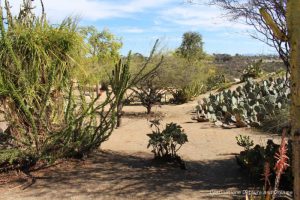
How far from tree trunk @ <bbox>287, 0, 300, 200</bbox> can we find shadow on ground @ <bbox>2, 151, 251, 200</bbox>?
3613 mm

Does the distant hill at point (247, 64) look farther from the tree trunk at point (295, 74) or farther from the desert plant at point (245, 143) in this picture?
the tree trunk at point (295, 74)

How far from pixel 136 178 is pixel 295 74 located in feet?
Answer: 15.9

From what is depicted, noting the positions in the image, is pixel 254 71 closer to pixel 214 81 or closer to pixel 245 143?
pixel 214 81

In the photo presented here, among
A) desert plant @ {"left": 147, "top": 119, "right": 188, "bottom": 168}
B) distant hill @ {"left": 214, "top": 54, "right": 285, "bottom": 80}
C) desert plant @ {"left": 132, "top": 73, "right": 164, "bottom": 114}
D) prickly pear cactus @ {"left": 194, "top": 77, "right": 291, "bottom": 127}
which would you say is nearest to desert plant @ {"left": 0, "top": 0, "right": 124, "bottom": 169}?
desert plant @ {"left": 147, "top": 119, "right": 188, "bottom": 168}

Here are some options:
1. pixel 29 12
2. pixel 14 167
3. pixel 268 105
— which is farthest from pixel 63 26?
pixel 268 105

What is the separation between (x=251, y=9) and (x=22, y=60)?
4.09m

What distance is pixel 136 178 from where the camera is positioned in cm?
704

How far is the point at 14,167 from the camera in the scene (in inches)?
298

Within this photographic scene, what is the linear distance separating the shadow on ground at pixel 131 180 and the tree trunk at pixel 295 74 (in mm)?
3613

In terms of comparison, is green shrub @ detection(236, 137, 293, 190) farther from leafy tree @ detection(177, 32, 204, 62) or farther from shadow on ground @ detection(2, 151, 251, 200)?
leafy tree @ detection(177, 32, 204, 62)

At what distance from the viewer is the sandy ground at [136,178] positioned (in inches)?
245

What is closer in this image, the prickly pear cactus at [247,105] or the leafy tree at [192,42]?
the prickly pear cactus at [247,105]

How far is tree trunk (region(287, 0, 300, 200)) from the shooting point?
2.46 metres

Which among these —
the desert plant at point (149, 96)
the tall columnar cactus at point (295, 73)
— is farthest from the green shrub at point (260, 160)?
the desert plant at point (149, 96)
